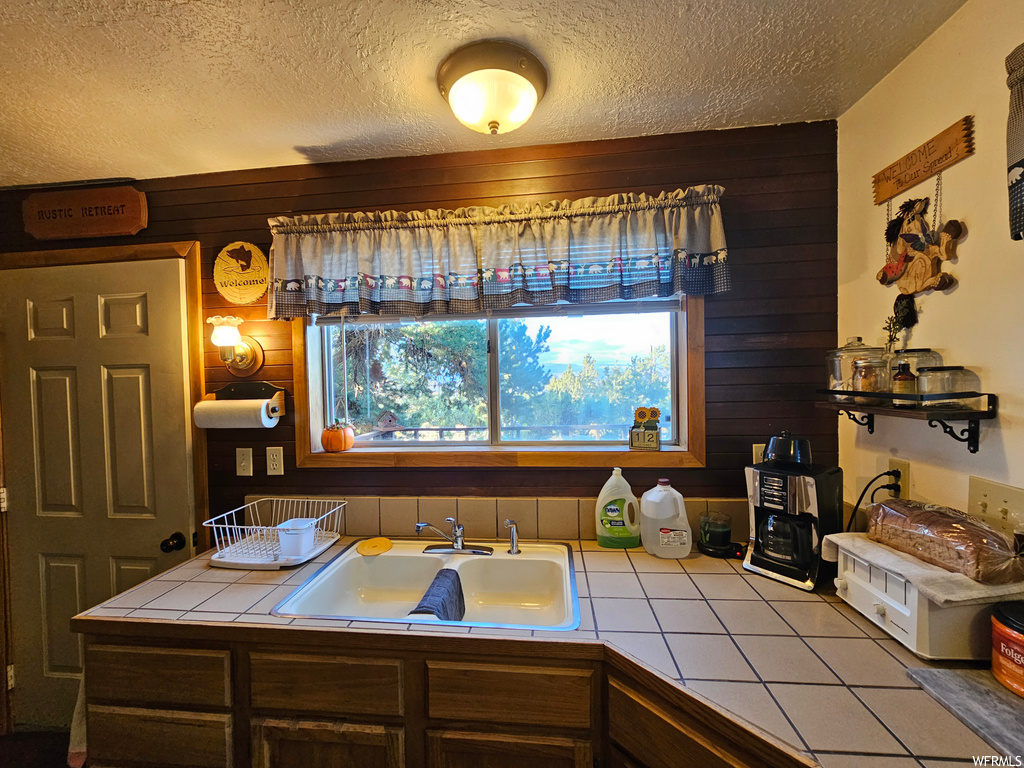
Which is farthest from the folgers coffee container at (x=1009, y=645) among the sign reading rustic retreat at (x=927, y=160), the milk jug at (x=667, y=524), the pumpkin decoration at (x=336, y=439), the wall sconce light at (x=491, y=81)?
the pumpkin decoration at (x=336, y=439)

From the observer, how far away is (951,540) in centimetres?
93

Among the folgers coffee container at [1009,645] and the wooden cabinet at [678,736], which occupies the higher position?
the folgers coffee container at [1009,645]

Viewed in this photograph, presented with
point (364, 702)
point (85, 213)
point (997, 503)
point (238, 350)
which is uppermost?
point (85, 213)

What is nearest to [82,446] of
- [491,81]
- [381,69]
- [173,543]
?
[173,543]

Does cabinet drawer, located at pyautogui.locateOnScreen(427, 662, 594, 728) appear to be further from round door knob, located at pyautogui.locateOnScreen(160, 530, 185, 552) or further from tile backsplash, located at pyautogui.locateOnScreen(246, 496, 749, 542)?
round door knob, located at pyautogui.locateOnScreen(160, 530, 185, 552)

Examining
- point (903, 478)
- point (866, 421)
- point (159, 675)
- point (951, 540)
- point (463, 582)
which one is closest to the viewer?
point (951, 540)

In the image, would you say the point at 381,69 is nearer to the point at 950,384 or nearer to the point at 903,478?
the point at 950,384

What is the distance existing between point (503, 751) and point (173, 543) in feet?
5.09

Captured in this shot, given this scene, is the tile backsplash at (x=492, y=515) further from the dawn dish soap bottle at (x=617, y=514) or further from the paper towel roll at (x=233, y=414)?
the paper towel roll at (x=233, y=414)

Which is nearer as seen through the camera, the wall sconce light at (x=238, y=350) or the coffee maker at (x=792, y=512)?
the coffee maker at (x=792, y=512)

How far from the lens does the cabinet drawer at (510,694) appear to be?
1.00 m

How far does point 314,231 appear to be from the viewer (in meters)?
1.67

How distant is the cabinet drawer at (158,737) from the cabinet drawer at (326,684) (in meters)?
0.15

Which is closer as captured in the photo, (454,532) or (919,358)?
(919,358)
